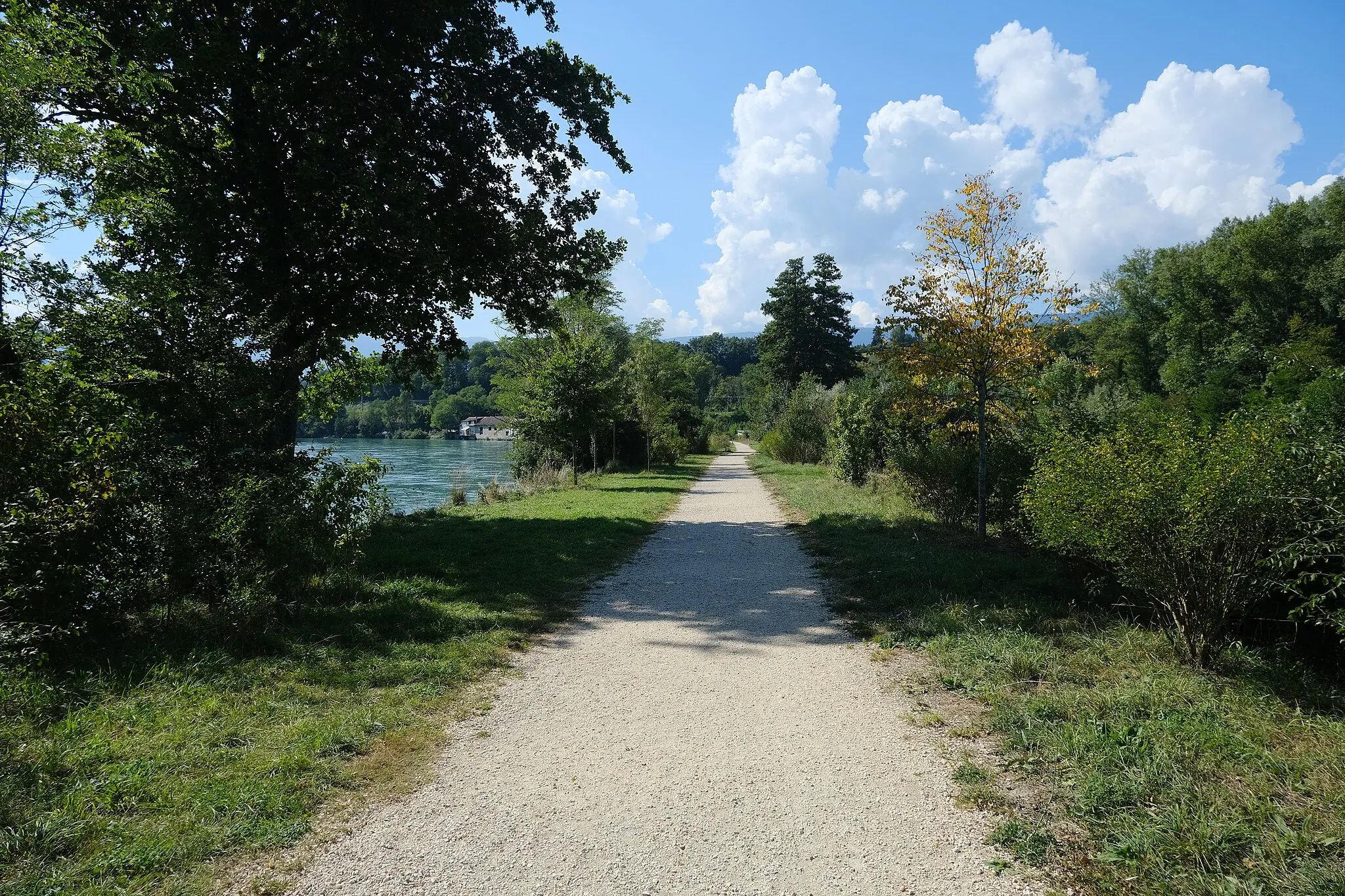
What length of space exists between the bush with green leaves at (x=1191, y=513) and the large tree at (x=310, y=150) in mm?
7411

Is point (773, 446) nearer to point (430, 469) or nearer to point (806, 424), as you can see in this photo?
point (806, 424)

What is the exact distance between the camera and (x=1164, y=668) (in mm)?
4906

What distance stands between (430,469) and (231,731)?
112ft

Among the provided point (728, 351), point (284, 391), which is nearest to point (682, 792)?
point (284, 391)

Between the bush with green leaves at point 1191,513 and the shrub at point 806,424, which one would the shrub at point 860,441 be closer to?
the shrub at point 806,424

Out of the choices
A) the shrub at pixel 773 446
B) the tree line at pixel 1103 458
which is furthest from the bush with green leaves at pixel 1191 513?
the shrub at pixel 773 446

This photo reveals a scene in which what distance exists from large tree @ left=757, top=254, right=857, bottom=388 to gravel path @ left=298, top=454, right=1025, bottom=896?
144ft

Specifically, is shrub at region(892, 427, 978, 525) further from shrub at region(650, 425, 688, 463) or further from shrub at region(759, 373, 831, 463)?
shrub at region(650, 425, 688, 463)

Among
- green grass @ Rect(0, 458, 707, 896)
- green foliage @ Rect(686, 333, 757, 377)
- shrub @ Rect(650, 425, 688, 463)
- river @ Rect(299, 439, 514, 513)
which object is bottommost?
green grass @ Rect(0, 458, 707, 896)

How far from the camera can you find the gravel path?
285 cm

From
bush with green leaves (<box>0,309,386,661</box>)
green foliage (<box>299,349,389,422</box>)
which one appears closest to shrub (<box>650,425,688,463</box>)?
green foliage (<box>299,349,389,422</box>)

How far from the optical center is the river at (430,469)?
1958cm

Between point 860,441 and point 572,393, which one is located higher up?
point 572,393

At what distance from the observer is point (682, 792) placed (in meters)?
3.54
